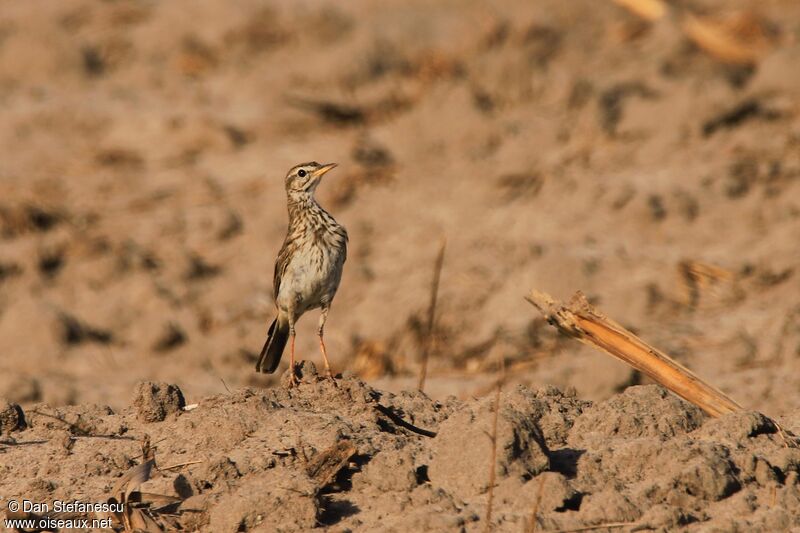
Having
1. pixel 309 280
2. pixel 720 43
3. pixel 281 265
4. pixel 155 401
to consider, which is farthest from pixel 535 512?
pixel 720 43

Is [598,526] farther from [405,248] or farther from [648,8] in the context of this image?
[648,8]

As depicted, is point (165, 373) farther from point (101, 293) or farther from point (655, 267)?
point (655, 267)

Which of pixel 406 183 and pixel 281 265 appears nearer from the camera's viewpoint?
pixel 281 265

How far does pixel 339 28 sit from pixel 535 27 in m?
2.27

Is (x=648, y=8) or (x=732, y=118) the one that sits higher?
(x=648, y=8)

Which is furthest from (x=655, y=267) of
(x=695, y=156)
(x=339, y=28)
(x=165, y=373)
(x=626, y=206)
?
(x=339, y=28)

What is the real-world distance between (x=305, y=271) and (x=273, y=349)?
1.97 feet

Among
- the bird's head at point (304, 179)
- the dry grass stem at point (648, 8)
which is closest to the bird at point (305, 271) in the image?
the bird's head at point (304, 179)

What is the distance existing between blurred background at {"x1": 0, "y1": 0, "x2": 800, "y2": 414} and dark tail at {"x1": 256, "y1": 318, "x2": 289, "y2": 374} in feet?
5.57

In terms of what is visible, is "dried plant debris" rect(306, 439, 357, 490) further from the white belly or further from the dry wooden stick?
the white belly

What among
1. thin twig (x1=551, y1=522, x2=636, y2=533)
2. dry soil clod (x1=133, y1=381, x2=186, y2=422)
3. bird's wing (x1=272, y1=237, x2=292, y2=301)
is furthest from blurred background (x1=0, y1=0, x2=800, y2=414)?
thin twig (x1=551, y1=522, x2=636, y2=533)

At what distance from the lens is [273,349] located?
323 inches

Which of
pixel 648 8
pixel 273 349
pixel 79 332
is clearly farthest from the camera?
pixel 648 8

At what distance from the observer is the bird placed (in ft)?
25.9
